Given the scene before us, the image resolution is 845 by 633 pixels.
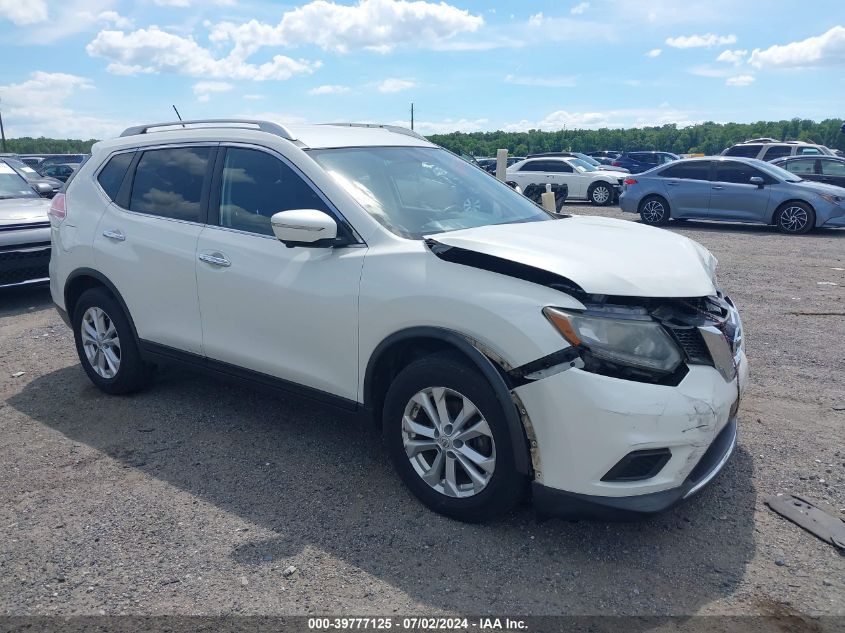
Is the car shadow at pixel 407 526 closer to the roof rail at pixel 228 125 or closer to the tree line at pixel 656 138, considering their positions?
the roof rail at pixel 228 125

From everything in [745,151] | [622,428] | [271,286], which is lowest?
[622,428]

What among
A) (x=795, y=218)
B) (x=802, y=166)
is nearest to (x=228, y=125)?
(x=795, y=218)

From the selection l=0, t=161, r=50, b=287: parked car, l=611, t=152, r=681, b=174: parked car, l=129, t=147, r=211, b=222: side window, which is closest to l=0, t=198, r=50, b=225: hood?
l=0, t=161, r=50, b=287: parked car

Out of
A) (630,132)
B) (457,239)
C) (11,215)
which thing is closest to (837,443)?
(457,239)

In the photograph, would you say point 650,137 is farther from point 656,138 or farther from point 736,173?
point 736,173

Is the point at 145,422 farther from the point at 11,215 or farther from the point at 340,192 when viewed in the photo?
the point at 11,215

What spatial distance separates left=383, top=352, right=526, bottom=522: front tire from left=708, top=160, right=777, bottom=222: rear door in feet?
42.1

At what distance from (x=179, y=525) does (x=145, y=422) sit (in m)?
1.48

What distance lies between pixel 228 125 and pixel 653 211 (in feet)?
42.4

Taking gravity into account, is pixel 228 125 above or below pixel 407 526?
above

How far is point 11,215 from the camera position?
27.2ft

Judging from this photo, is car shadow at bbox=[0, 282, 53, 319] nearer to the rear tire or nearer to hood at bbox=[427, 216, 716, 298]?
hood at bbox=[427, 216, 716, 298]

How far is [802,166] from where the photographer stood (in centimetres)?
1683

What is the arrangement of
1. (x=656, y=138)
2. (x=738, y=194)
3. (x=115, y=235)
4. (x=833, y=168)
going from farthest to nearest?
(x=656, y=138) → (x=833, y=168) → (x=738, y=194) → (x=115, y=235)
